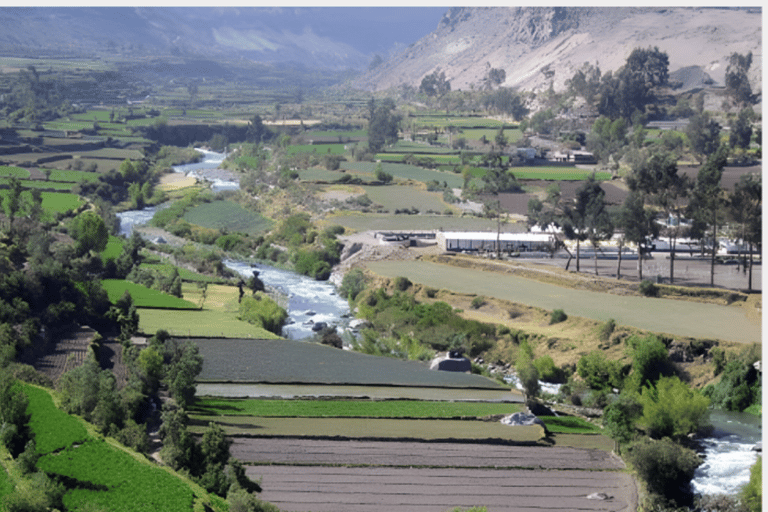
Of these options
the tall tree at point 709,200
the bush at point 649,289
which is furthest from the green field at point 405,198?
the bush at point 649,289

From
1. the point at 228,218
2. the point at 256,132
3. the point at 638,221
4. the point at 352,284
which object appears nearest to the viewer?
the point at 638,221

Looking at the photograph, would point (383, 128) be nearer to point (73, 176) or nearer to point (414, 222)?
point (73, 176)

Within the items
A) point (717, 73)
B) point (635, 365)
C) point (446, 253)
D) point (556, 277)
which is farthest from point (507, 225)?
point (717, 73)

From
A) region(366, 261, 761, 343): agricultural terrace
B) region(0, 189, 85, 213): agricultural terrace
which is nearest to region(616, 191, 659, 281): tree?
region(366, 261, 761, 343): agricultural terrace

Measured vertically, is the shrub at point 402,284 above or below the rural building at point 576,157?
below

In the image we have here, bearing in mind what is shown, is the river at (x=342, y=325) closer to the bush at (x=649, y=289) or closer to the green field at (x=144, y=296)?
the green field at (x=144, y=296)

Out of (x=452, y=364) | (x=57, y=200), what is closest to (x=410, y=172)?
(x=57, y=200)

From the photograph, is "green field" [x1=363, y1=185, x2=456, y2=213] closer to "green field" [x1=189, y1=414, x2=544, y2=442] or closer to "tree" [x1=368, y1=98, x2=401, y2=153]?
"tree" [x1=368, y1=98, x2=401, y2=153]
